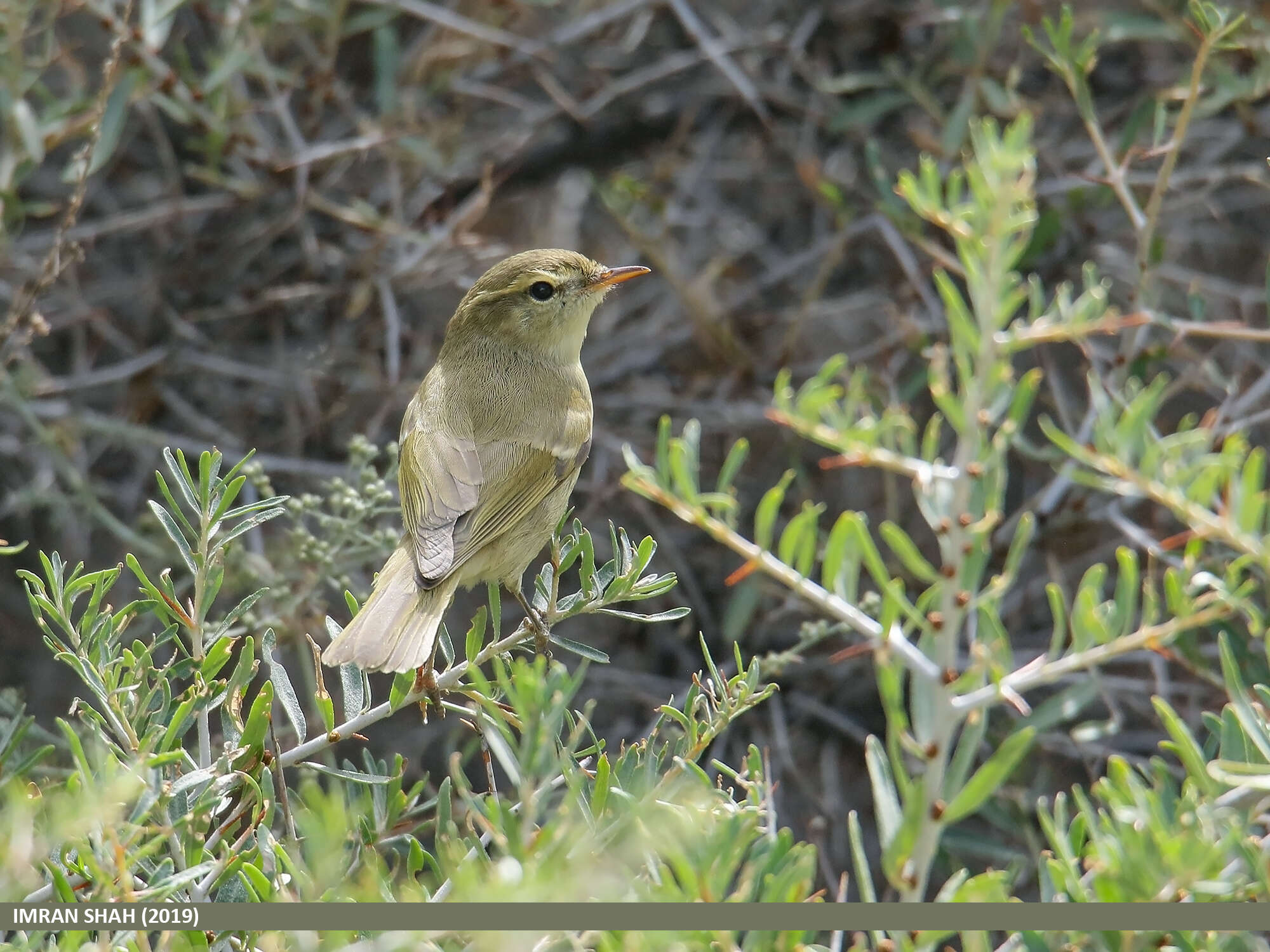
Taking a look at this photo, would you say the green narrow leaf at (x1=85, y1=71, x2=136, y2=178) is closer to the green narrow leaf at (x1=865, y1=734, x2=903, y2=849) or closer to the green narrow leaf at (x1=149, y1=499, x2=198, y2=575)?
the green narrow leaf at (x1=149, y1=499, x2=198, y2=575)

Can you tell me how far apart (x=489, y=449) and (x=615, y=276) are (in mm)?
650

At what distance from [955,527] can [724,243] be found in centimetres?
364

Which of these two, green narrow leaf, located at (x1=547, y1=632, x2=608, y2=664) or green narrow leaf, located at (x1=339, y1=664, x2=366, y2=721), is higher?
green narrow leaf, located at (x1=339, y1=664, x2=366, y2=721)

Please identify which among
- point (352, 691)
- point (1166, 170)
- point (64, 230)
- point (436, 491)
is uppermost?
point (64, 230)

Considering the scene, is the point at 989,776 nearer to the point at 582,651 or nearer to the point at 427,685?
the point at 582,651

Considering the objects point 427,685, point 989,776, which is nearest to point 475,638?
point 427,685

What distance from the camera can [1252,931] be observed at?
1.28 meters

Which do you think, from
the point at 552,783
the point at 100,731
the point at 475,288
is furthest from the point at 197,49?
the point at 552,783

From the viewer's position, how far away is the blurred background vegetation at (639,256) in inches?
149

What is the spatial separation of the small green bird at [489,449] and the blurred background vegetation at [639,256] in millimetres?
336

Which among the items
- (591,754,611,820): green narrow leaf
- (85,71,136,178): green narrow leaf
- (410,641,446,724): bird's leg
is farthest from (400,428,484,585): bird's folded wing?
(591,754,611,820): green narrow leaf

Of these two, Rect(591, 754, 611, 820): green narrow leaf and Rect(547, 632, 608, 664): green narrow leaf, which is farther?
Rect(547, 632, 608, 664): green narrow leaf

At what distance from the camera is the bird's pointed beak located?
11.3 feet

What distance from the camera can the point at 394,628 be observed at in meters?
2.38
